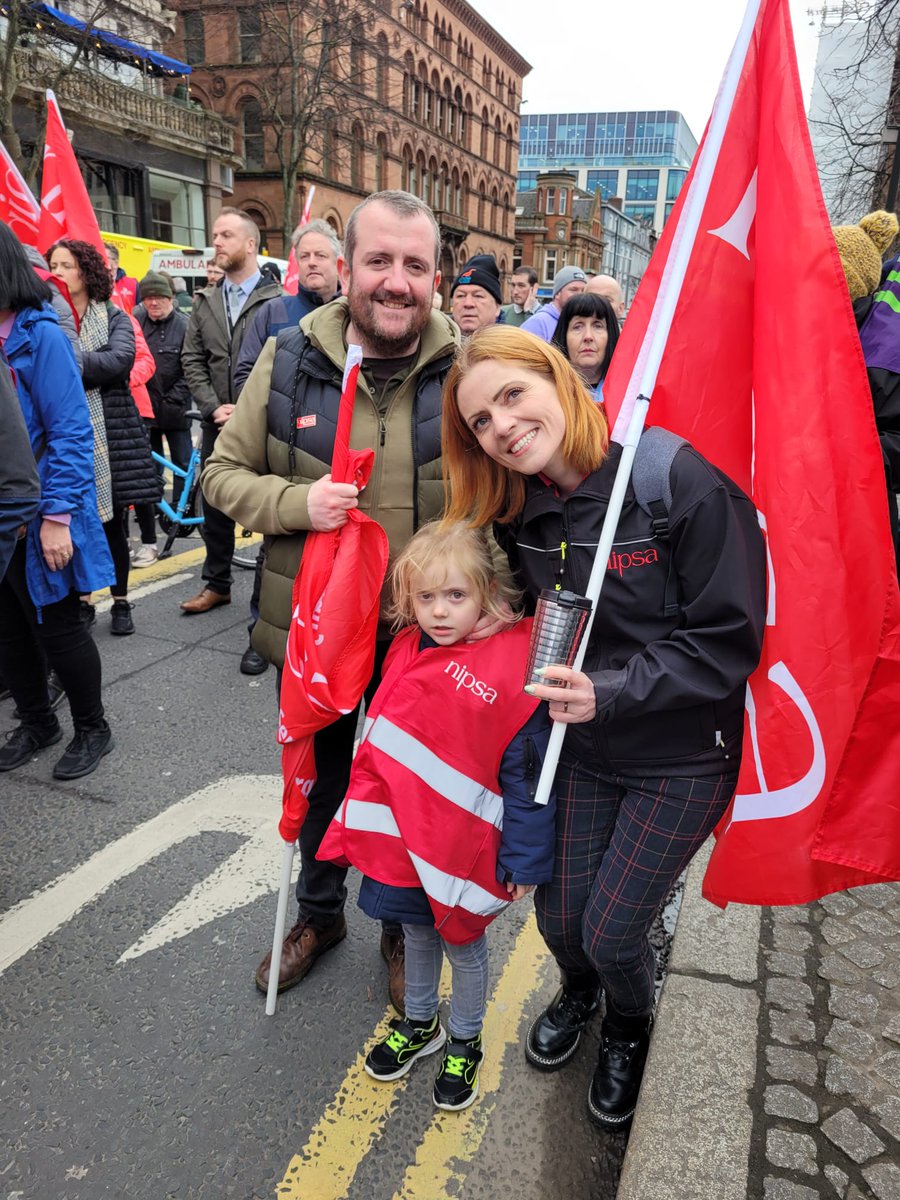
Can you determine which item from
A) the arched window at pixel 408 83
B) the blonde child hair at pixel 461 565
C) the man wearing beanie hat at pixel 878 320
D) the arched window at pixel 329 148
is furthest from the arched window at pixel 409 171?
the blonde child hair at pixel 461 565

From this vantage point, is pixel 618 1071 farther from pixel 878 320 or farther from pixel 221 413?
pixel 221 413

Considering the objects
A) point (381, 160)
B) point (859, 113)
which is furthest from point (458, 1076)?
point (381, 160)

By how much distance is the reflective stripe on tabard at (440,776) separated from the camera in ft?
6.59

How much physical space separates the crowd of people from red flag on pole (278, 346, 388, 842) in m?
0.07

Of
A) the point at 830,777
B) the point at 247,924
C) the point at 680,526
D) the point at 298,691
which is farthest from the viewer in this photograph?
the point at 247,924

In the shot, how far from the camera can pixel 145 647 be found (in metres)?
5.14

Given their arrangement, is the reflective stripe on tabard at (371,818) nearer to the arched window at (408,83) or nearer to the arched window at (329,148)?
the arched window at (329,148)

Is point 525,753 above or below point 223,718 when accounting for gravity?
above

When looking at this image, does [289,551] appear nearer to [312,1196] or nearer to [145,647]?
[312,1196]

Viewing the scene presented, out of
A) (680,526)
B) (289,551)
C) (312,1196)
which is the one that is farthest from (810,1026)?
(289,551)

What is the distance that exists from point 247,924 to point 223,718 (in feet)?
5.35

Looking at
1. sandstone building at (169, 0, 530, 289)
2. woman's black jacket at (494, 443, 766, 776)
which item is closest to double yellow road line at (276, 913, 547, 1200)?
woman's black jacket at (494, 443, 766, 776)

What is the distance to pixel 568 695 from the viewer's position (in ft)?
5.53

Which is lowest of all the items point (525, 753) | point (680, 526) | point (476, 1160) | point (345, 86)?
point (476, 1160)
